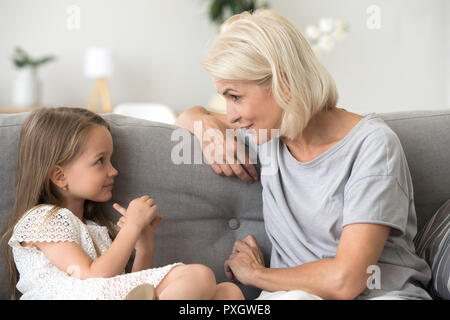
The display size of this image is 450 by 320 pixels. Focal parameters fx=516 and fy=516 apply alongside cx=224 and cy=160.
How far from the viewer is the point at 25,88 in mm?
4469

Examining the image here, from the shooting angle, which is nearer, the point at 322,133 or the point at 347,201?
the point at 347,201

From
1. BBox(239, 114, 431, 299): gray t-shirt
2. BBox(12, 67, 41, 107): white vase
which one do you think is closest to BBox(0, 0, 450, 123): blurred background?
BBox(12, 67, 41, 107): white vase

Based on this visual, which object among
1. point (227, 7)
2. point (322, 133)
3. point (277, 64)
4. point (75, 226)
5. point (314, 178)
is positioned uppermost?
point (227, 7)

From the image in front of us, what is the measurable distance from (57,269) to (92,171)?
0.27m

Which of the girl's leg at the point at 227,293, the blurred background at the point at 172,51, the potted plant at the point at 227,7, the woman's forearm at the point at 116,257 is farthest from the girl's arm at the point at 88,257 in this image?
the potted plant at the point at 227,7

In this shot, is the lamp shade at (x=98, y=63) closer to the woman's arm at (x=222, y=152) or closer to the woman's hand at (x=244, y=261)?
the woman's arm at (x=222, y=152)

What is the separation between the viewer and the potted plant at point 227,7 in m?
4.71

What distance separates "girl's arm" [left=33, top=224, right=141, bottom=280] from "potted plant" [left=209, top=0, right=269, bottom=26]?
12.4 feet

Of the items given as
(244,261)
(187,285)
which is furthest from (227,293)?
(244,261)

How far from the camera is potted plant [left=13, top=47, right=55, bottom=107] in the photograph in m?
4.46

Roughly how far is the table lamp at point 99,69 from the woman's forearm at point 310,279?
3616mm

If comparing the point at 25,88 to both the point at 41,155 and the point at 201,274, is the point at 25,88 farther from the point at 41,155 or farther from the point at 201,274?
the point at 201,274
